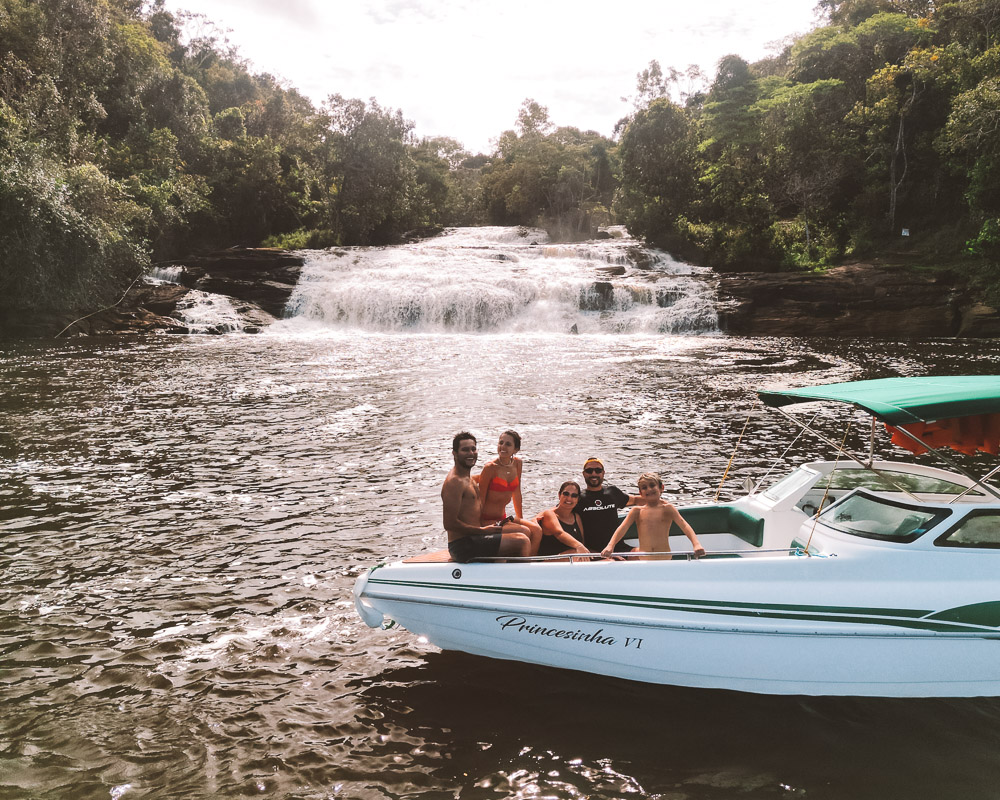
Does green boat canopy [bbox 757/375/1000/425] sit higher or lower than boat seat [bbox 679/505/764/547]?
higher

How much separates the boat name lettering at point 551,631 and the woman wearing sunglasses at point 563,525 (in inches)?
36.5

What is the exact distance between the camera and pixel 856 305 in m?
29.0

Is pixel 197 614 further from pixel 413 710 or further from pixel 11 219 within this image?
pixel 11 219

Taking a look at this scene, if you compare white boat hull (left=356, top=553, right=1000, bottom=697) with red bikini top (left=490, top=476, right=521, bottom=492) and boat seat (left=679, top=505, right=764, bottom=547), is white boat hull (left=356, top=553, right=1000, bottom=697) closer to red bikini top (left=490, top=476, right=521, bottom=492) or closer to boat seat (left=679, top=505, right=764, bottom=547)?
red bikini top (left=490, top=476, right=521, bottom=492)

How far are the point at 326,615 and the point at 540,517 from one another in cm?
231

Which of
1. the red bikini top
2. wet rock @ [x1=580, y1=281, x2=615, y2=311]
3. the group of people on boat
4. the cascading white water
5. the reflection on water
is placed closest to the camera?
the reflection on water

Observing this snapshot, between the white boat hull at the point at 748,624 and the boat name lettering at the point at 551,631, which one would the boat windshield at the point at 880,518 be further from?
the boat name lettering at the point at 551,631

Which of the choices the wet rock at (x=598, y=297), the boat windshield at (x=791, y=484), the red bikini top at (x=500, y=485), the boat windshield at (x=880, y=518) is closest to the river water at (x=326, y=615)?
the boat windshield at (x=880, y=518)

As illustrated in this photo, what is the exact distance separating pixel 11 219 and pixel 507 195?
1912 inches

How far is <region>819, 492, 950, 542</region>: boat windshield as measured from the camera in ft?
16.8

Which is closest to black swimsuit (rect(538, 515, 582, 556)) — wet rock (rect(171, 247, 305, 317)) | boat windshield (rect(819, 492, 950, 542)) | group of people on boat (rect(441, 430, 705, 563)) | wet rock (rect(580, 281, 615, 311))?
group of people on boat (rect(441, 430, 705, 563))

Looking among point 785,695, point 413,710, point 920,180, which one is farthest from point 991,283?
point 413,710

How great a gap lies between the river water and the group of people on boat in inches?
42.9

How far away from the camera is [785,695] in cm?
524
